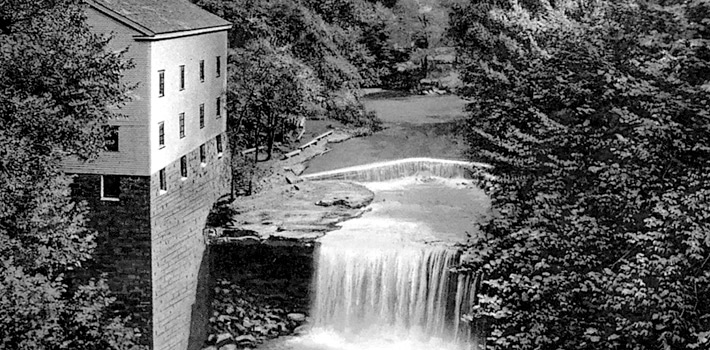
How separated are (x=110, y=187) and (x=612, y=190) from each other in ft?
55.8

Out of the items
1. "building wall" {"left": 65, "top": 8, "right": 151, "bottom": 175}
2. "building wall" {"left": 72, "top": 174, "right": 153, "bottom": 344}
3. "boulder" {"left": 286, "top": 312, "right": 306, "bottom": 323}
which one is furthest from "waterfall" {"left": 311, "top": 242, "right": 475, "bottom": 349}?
"building wall" {"left": 65, "top": 8, "right": 151, "bottom": 175}

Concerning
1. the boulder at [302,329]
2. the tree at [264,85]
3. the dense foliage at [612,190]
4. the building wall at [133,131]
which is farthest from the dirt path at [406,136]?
the dense foliage at [612,190]

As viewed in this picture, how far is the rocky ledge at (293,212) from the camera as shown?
29812 mm

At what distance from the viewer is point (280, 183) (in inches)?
1373

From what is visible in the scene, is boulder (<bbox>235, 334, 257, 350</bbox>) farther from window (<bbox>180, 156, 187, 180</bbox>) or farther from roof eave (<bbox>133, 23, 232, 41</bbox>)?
roof eave (<bbox>133, 23, 232, 41</bbox>)

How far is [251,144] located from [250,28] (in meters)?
5.49

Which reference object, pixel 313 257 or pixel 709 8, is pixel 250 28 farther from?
pixel 709 8

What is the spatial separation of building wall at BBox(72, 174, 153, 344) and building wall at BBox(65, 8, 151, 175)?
0.32 metres

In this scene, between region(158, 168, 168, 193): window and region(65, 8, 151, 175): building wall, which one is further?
region(158, 168, 168, 193): window

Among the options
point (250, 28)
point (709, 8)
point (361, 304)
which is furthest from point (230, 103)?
point (709, 8)

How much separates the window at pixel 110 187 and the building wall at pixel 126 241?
13 cm

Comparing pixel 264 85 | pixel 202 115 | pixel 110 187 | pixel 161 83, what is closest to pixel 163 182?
pixel 110 187

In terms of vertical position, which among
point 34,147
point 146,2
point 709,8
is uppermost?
point 709,8

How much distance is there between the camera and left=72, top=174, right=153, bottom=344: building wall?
26.9 metres
